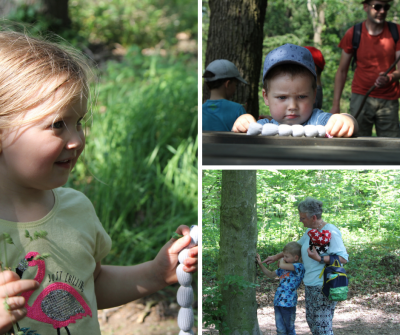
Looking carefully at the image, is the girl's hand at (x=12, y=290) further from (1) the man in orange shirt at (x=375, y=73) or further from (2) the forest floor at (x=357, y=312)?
(1) the man in orange shirt at (x=375, y=73)

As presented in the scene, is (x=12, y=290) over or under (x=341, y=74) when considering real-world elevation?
under

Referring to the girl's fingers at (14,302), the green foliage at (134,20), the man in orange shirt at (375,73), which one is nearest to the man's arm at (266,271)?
the girl's fingers at (14,302)

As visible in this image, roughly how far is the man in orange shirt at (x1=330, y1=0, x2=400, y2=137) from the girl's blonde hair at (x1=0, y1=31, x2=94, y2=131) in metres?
2.54

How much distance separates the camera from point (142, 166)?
3693 mm

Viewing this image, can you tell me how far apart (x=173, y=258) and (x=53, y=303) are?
47 cm

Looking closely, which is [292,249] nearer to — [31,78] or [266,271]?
[266,271]

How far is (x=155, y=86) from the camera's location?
470cm

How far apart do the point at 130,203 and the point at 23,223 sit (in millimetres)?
2095

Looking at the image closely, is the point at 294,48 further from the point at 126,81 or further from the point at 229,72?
the point at 126,81

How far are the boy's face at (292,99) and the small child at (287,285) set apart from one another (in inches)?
30.9

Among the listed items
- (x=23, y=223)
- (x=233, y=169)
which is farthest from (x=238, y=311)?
(x=23, y=223)

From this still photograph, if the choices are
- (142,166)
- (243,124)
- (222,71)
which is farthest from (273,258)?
(142,166)

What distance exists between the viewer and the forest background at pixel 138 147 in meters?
3.26

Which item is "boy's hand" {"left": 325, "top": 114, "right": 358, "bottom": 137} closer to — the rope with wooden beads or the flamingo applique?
the rope with wooden beads
